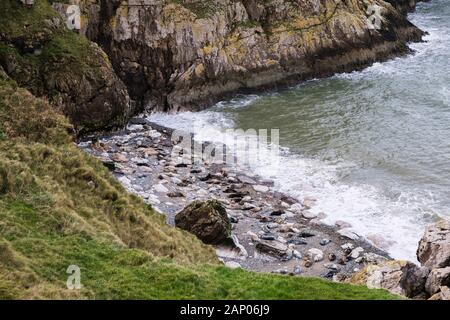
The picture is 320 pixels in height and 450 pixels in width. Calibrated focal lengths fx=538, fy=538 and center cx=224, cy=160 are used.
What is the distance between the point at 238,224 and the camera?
23.6 meters

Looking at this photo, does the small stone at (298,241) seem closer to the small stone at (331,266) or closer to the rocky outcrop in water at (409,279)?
the small stone at (331,266)

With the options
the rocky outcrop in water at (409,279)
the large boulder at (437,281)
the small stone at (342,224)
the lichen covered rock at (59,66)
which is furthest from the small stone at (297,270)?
the lichen covered rock at (59,66)

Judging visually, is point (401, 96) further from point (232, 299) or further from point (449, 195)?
point (232, 299)

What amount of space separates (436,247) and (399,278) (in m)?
3.72

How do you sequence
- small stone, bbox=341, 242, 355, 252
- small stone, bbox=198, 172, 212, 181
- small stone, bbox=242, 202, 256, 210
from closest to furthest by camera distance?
1. small stone, bbox=341, 242, 355, 252
2. small stone, bbox=242, 202, 256, 210
3. small stone, bbox=198, 172, 212, 181

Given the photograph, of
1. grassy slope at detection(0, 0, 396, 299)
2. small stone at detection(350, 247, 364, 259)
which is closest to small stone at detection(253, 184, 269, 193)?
small stone at detection(350, 247, 364, 259)

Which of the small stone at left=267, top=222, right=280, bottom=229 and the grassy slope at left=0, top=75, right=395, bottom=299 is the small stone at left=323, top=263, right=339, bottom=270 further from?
the grassy slope at left=0, top=75, right=395, bottom=299

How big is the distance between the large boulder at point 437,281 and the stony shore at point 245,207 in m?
3.85

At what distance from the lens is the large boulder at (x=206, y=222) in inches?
844

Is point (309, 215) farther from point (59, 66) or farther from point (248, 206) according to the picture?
point (59, 66)

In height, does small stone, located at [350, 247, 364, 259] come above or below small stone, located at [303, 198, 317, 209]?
below

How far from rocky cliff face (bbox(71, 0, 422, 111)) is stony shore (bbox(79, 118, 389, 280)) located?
22.6 ft

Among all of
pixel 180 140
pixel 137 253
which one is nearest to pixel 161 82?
pixel 180 140

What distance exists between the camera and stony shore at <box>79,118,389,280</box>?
833 inches
